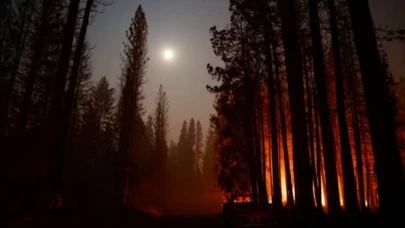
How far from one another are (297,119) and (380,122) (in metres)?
3.15

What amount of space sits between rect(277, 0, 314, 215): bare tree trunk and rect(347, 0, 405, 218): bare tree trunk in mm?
2748

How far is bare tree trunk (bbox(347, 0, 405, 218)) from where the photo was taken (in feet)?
20.6

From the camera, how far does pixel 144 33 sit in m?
30.1

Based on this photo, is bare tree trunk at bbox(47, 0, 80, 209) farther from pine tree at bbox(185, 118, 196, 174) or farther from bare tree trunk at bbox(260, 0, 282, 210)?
pine tree at bbox(185, 118, 196, 174)

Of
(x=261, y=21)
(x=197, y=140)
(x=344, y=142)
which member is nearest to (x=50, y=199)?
(x=344, y=142)

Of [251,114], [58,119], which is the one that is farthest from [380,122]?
[251,114]

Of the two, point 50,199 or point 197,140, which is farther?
point 197,140

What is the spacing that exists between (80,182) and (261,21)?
64.6 ft

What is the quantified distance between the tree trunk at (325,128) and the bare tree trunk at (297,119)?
2.56 m

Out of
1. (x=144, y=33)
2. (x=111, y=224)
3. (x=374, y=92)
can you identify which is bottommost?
(x=111, y=224)

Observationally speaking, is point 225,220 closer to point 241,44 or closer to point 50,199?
point 50,199

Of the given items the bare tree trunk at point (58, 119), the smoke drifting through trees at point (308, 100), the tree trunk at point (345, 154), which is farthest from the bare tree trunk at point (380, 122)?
the bare tree trunk at point (58, 119)

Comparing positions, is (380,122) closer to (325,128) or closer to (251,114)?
(325,128)

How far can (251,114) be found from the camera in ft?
70.7
